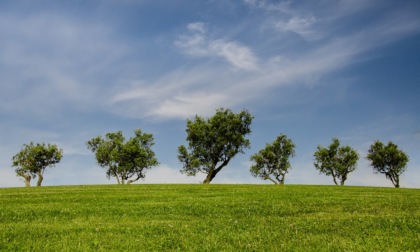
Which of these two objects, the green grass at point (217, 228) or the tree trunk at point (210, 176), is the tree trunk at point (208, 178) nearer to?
the tree trunk at point (210, 176)

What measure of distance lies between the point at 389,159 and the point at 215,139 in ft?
146

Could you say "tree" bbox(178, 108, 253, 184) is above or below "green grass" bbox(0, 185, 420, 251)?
above

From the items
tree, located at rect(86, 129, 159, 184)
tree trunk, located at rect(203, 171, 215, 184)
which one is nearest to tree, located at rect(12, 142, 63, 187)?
tree, located at rect(86, 129, 159, 184)

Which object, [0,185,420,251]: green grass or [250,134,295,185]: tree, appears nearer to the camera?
[0,185,420,251]: green grass

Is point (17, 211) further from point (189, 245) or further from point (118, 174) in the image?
point (118, 174)

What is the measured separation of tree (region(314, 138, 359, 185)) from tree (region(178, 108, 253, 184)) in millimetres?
24706

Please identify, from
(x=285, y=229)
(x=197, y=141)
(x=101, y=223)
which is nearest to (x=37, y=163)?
(x=197, y=141)

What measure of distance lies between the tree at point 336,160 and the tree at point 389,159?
5304 mm

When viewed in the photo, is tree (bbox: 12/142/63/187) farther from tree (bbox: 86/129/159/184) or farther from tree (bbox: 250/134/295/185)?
tree (bbox: 250/134/295/185)

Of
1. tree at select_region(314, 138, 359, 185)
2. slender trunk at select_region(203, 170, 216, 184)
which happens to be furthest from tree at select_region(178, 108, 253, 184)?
tree at select_region(314, 138, 359, 185)

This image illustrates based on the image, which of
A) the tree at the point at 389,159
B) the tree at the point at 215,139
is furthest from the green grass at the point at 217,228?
the tree at the point at 389,159

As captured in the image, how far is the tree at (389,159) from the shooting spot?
82.1 metres

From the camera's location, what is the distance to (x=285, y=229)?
491 inches

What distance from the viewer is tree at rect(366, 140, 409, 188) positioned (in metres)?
82.1
